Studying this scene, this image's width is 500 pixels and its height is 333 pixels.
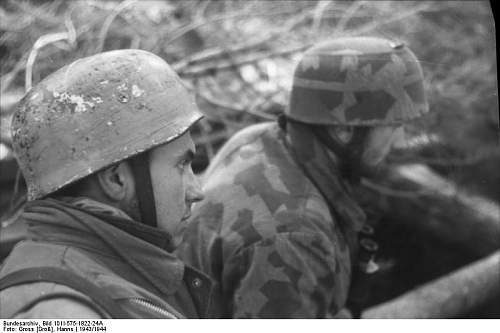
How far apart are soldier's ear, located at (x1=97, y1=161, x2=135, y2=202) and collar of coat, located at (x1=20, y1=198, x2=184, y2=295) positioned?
4 cm

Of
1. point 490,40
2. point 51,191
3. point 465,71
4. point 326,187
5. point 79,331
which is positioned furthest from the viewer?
point 490,40

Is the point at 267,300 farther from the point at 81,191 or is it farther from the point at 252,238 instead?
the point at 81,191

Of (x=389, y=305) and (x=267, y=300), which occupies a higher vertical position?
(x=267, y=300)

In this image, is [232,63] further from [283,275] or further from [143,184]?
[143,184]

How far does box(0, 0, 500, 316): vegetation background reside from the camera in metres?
3.66

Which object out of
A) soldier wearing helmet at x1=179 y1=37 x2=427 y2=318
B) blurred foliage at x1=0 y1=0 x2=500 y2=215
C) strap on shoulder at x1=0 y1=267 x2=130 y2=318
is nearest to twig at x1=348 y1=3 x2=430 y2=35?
blurred foliage at x1=0 y1=0 x2=500 y2=215

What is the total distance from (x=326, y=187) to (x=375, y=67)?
0.47 metres


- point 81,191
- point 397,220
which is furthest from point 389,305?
point 81,191

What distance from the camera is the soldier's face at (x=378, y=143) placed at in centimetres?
248

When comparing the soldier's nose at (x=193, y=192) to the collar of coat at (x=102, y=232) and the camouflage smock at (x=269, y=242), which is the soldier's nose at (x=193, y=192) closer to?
the collar of coat at (x=102, y=232)

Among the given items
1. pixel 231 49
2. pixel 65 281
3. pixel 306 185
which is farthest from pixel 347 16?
pixel 65 281

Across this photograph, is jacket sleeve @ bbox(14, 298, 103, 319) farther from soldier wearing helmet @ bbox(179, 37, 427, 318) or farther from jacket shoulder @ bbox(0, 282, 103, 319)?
soldier wearing helmet @ bbox(179, 37, 427, 318)

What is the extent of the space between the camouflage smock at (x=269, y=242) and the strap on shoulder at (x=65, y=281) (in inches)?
33.4

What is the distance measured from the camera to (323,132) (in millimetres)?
2477
